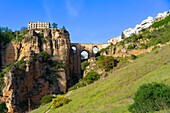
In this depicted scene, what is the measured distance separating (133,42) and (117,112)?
5029 centimetres

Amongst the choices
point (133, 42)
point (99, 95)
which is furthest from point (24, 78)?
point (99, 95)

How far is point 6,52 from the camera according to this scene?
80.7 meters

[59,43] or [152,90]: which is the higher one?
[59,43]

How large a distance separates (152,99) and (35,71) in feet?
175

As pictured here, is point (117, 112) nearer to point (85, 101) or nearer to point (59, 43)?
point (85, 101)

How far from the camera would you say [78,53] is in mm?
87938

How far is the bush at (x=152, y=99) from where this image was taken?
69.2 ft

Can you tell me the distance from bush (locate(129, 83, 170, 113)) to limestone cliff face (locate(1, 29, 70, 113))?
43961 mm

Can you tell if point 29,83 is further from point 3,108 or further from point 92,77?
point 92,77

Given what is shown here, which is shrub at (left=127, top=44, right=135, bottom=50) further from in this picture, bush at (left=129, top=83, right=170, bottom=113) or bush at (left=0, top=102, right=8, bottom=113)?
bush at (left=129, top=83, right=170, bottom=113)

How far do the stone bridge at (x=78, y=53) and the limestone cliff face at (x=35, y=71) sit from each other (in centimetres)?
403

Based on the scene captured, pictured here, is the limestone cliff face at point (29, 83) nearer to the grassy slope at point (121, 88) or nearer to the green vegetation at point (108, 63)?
the green vegetation at point (108, 63)

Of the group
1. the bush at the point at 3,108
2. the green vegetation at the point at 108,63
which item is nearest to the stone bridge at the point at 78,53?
the green vegetation at the point at 108,63

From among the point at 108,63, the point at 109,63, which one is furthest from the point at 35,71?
the point at 109,63
